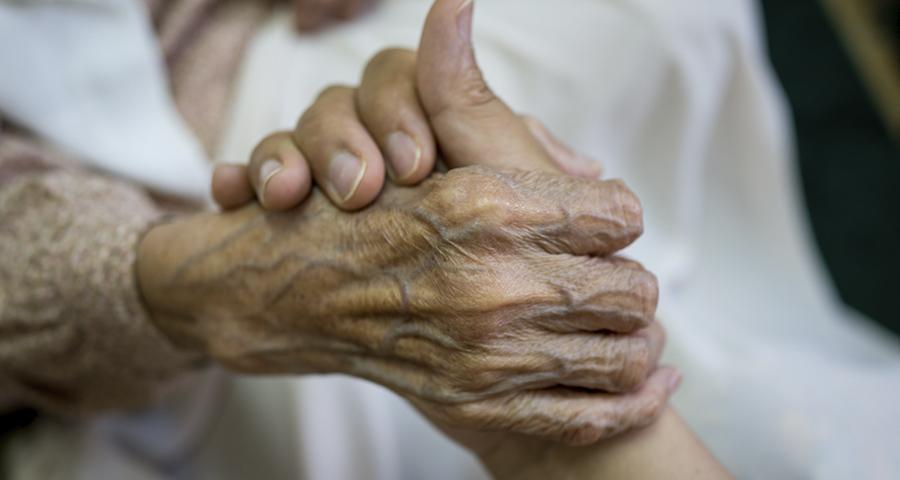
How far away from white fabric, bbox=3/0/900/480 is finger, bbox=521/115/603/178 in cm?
20

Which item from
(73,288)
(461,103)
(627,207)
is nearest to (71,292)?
(73,288)

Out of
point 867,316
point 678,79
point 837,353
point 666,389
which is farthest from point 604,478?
point 867,316

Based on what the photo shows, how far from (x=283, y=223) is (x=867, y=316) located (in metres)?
1.47

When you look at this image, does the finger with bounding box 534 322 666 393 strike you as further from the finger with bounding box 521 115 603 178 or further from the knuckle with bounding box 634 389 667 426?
the finger with bounding box 521 115 603 178

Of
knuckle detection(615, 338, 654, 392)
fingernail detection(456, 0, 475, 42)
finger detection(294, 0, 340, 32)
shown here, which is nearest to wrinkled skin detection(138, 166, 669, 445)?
knuckle detection(615, 338, 654, 392)

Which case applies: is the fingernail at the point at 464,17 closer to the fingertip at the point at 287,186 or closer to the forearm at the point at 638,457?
the fingertip at the point at 287,186

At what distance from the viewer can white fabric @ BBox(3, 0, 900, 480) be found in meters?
0.85

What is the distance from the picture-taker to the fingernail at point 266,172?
24.5 inches

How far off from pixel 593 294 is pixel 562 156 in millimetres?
158

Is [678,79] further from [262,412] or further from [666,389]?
[262,412]

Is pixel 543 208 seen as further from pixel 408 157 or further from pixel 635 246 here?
pixel 635 246

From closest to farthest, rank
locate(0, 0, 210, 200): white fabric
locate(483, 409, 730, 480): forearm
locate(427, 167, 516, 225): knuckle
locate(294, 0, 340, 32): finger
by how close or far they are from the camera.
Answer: locate(427, 167, 516, 225): knuckle, locate(483, 409, 730, 480): forearm, locate(0, 0, 210, 200): white fabric, locate(294, 0, 340, 32): finger

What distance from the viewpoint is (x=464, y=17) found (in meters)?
0.62

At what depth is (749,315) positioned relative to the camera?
1.14 meters
